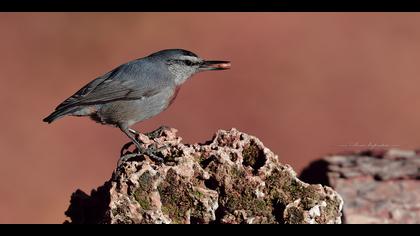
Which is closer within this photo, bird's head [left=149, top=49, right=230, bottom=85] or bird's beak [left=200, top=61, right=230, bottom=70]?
bird's head [left=149, top=49, right=230, bottom=85]

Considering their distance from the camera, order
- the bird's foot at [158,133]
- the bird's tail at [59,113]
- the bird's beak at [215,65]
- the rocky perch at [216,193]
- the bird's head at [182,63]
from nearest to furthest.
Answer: the rocky perch at [216,193] → the bird's foot at [158,133] → the bird's tail at [59,113] → the bird's head at [182,63] → the bird's beak at [215,65]

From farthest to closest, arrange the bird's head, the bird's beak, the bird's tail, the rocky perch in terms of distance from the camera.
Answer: the bird's beak, the bird's head, the bird's tail, the rocky perch

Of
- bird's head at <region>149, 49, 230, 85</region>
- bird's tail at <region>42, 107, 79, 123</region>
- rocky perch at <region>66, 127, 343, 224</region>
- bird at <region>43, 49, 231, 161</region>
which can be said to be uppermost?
bird's head at <region>149, 49, 230, 85</region>

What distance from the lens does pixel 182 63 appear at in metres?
6.19

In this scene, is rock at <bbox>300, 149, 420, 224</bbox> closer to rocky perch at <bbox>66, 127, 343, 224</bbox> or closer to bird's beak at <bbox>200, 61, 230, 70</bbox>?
bird's beak at <bbox>200, 61, 230, 70</bbox>

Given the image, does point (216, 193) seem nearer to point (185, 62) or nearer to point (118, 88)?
point (118, 88)

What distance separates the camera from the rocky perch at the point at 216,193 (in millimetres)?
3658

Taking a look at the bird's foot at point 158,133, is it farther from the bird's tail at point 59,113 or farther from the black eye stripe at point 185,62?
the black eye stripe at point 185,62

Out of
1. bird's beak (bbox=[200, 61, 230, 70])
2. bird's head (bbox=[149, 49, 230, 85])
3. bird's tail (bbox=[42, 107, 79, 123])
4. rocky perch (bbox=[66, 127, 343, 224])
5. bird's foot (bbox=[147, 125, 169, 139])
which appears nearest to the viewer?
rocky perch (bbox=[66, 127, 343, 224])

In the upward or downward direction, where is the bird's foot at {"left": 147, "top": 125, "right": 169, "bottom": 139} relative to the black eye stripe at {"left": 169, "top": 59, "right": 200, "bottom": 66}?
downward

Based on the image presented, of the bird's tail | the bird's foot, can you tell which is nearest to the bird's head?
the bird's tail

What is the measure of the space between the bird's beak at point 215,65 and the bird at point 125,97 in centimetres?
39

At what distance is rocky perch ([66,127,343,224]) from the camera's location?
144 inches

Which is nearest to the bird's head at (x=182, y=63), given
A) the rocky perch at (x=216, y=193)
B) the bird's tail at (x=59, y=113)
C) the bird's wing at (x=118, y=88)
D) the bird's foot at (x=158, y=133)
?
the bird's wing at (x=118, y=88)
